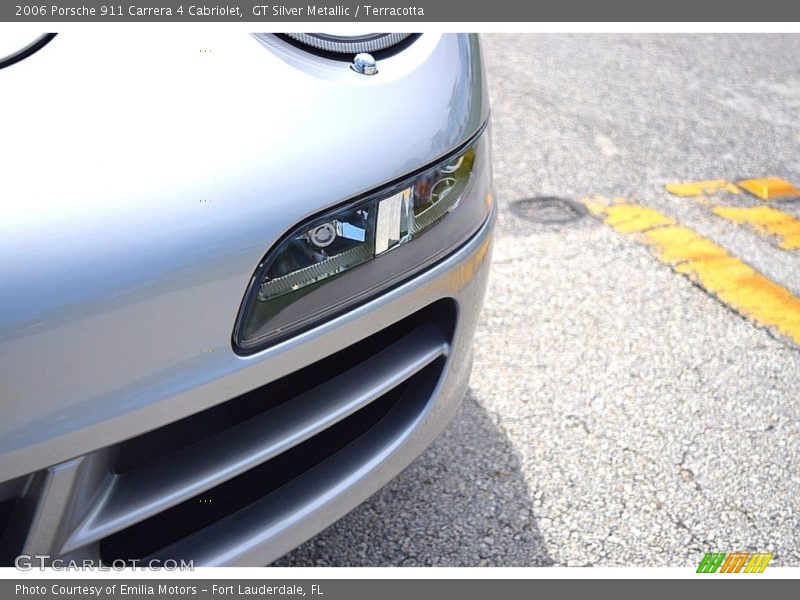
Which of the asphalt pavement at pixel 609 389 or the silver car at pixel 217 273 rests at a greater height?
the silver car at pixel 217 273

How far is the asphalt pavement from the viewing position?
1951 mm

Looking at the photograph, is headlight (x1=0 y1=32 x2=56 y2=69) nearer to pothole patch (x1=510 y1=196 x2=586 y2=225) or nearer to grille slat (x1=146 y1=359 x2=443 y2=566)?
grille slat (x1=146 y1=359 x2=443 y2=566)

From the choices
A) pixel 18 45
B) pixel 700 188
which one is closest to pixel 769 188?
pixel 700 188

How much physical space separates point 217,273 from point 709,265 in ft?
7.59

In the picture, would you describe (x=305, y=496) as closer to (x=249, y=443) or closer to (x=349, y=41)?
(x=249, y=443)

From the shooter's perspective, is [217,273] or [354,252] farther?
[354,252]

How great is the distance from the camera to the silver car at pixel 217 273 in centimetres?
103

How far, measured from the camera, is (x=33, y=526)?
1092 millimetres

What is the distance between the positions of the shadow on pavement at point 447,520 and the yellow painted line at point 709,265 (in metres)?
1.09

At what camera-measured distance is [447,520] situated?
1980 millimetres

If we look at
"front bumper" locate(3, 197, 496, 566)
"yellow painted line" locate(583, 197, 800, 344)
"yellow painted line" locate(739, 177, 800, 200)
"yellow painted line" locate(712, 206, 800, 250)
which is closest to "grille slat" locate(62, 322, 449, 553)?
"front bumper" locate(3, 197, 496, 566)

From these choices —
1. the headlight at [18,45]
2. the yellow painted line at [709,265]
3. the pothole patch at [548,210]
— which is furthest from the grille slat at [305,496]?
the pothole patch at [548,210]

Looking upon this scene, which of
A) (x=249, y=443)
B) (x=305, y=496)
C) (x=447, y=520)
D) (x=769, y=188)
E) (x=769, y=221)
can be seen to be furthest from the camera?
(x=769, y=188)

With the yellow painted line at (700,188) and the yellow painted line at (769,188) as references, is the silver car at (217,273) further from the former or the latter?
the yellow painted line at (769,188)
